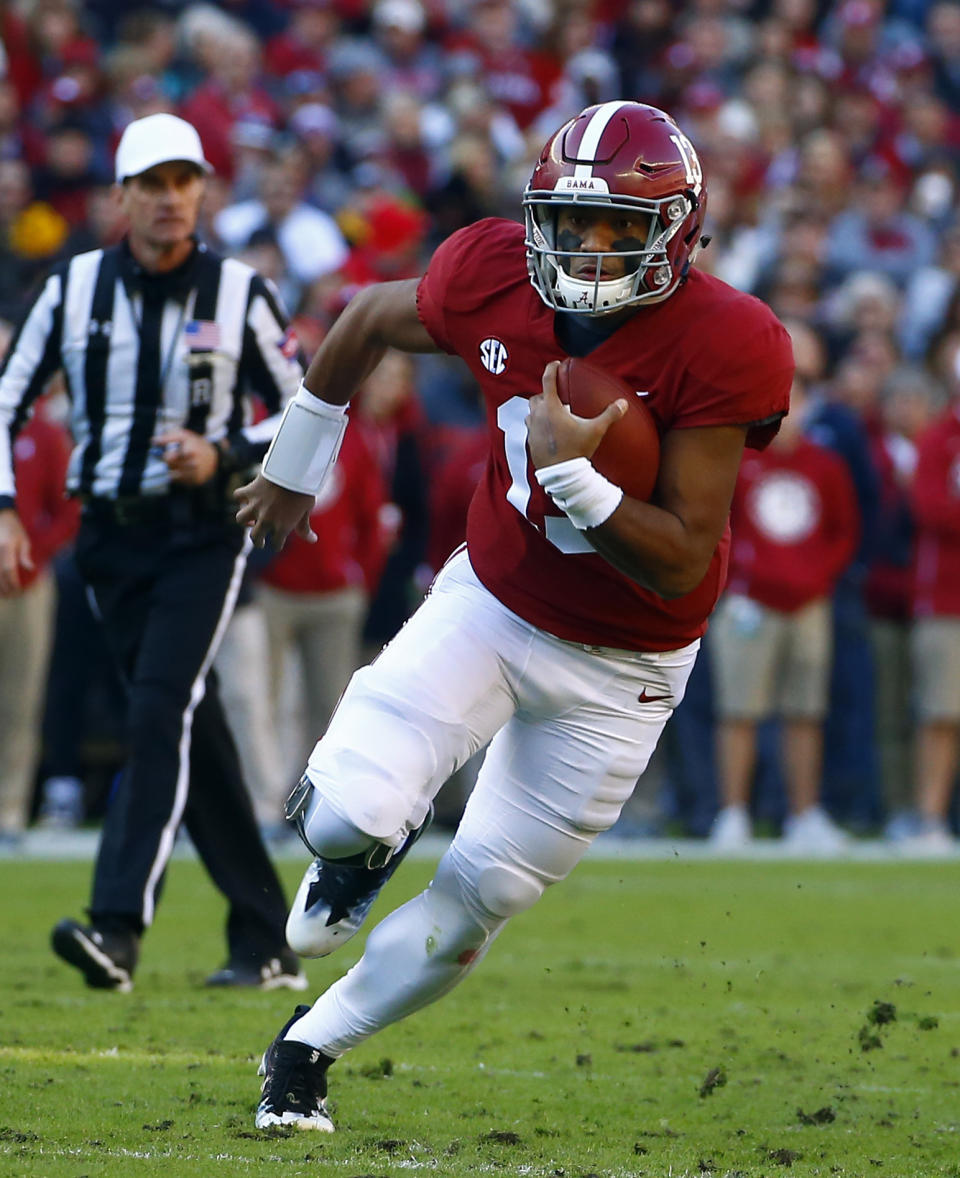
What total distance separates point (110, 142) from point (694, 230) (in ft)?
28.0

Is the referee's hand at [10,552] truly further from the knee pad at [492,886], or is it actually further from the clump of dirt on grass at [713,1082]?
the clump of dirt on grass at [713,1082]

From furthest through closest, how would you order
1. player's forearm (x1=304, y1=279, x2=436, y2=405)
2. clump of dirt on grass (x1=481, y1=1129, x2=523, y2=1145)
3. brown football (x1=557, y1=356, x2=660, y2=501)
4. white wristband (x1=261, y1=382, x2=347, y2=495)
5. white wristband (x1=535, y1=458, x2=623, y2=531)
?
white wristband (x1=261, y1=382, x2=347, y2=495) → player's forearm (x1=304, y1=279, x2=436, y2=405) → clump of dirt on grass (x1=481, y1=1129, x2=523, y2=1145) → brown football (x1=557, y1=356, x2=660, y2=501) → white wristband (x1=535, y1=458, x2=623, y2=531)

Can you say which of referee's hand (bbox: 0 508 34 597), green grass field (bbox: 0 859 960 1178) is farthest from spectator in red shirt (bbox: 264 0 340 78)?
referee's hand (bbox: 0 508 34 597)

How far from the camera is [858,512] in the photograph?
9.55 meters

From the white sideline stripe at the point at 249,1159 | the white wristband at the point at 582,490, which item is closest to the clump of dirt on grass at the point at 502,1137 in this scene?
the white sideline stripe at the point at 249,1159

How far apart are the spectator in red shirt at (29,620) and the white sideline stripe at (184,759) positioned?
11.0 ft

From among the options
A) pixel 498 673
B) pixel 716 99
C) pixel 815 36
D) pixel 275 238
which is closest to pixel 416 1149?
pixel 498 673

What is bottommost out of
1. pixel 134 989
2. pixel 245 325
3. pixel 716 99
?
pixel 134 989

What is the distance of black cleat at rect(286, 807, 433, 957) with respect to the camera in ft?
12.2

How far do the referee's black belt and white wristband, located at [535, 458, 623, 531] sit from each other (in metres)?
2.15

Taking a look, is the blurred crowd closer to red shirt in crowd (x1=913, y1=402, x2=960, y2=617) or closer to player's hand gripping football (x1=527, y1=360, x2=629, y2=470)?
red shirt in crowd (x1=913, y1=402, x2=960, y2=617)

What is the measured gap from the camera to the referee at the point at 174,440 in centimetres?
536

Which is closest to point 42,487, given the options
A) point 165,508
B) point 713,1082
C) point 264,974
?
point 165,508

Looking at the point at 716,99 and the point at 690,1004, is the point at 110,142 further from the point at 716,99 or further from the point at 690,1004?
the point at 690,1004
